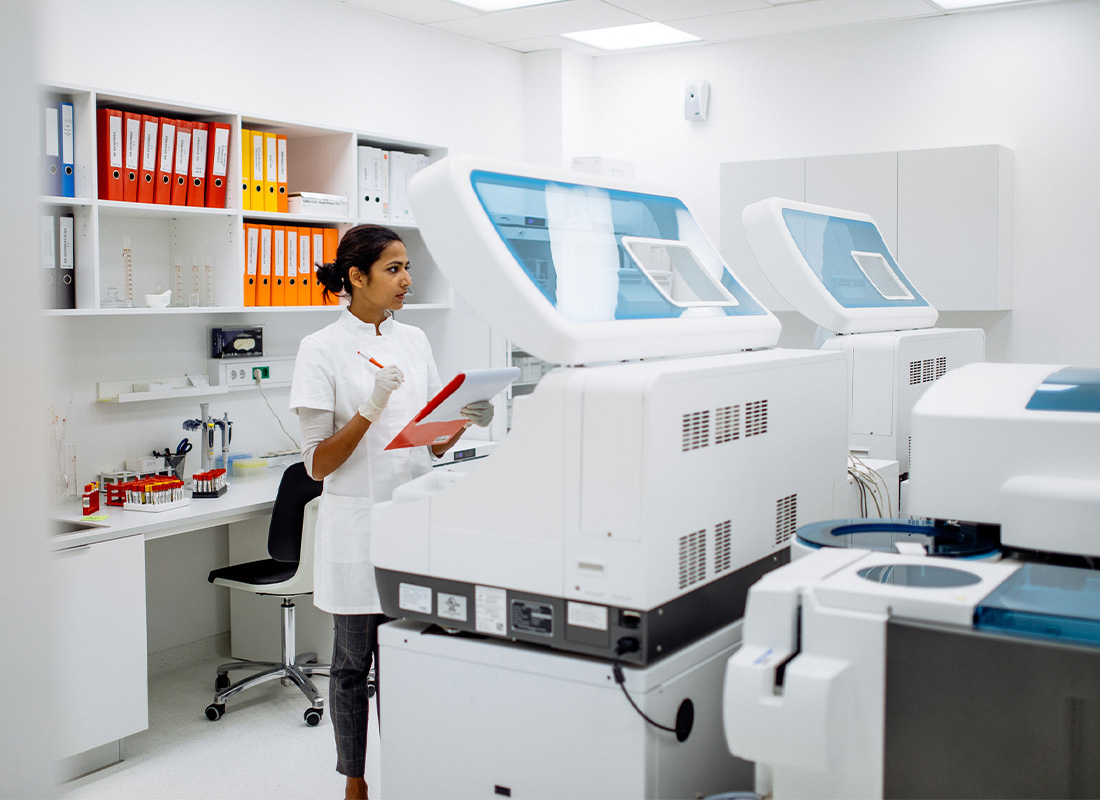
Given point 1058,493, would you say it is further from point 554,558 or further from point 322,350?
point 322,350

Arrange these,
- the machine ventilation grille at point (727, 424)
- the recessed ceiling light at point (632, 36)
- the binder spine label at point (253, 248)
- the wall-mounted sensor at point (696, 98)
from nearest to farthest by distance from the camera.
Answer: the machine ventilation grille at point (727, 424) → the binder spine label at point (253, 248) → the recessed ceiling light at point (632, 36) → the wall-mounted sensor at point (696, 98)

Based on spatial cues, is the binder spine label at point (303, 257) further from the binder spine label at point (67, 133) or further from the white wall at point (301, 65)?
the binder spine label at point (67, 133)

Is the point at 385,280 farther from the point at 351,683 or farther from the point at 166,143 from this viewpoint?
the point at 166,143

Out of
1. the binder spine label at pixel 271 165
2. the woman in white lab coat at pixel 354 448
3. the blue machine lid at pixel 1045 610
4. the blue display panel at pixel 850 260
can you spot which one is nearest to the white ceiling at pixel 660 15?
the binder spine label at pixel 271 165

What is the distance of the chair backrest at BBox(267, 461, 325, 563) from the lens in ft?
9.85

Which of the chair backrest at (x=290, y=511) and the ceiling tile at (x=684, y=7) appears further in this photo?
the ceiling tile at (x=684, y=7)

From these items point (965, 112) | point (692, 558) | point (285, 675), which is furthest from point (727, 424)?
point (965, 112)

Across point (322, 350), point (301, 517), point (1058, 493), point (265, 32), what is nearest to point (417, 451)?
point (322, 350)

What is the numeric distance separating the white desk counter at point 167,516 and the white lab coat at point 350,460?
839 millimetres

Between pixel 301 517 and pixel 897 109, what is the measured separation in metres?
3.31

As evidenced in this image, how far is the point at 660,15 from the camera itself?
4.36 m

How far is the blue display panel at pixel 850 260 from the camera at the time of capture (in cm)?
223

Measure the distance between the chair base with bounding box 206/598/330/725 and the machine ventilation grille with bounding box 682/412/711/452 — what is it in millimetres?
2264

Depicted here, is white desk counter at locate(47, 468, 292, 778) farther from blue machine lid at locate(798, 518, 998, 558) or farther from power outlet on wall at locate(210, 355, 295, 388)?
blue machine lid at locate(798, 518, 998, 558)
